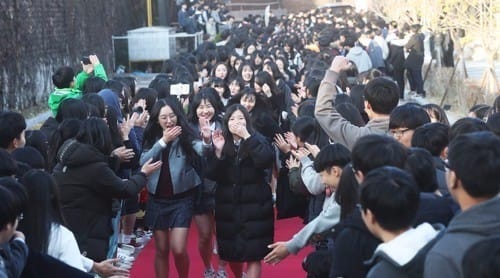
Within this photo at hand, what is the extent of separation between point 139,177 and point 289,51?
1600 centimetres

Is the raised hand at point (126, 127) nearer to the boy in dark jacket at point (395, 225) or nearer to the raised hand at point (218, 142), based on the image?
the raised hand at point (218, 142)

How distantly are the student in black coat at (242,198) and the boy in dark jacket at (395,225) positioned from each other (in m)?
3.12

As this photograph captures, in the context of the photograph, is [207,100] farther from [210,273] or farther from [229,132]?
[210,273]

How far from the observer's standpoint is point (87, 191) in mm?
5762

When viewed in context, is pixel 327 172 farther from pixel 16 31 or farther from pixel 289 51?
pixel 289 51

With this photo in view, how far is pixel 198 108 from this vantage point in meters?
8.05

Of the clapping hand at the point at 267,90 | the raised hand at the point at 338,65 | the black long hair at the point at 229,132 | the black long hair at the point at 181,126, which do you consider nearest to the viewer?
the raised hand at the point at 338,65

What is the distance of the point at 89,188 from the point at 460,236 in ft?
9.77

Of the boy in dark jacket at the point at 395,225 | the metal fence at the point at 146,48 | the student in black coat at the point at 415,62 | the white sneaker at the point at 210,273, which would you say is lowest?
the metal fence at the point at 146,48

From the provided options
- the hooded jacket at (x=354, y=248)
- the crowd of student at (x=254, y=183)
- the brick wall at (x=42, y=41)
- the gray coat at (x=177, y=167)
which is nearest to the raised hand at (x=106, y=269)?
the crowd of student at (x=254, y=183)

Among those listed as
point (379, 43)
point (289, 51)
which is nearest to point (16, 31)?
point (289, 51)

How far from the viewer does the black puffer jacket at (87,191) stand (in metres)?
5.74

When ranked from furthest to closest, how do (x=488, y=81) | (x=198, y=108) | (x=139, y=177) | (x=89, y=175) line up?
(x=488, y=81) < (x=198, y=108) < (x=139, y=177) < (x=89, y=175)

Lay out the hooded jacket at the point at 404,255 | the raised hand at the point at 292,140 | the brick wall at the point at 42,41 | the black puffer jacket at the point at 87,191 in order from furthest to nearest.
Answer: the brick wall at the point at 42,41 < the raised hand at the point at 292,140 < the black puffer jacket at the point at 87,191 < the hooded jacket at the point at 404,255
